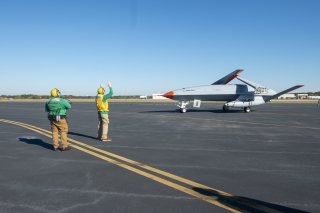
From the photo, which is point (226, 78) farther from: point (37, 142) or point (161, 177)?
point (161, 177)

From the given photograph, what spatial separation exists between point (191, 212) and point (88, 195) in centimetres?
194

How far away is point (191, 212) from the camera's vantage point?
3.97 m

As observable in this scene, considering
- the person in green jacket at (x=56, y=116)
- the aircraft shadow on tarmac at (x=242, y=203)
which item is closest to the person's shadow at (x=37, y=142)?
the person in green jacket at (x=56, y=116)

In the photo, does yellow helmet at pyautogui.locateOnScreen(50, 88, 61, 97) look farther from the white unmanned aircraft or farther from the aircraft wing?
the aircraft wing

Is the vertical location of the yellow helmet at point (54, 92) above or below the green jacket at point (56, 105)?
above

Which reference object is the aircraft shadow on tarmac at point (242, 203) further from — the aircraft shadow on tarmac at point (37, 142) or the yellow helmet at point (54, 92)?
the aircraft shadow on tarmac at point (37, 142)

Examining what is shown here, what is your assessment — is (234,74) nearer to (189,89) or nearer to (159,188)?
(189,89)

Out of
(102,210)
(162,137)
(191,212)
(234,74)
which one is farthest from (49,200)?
(234,74)

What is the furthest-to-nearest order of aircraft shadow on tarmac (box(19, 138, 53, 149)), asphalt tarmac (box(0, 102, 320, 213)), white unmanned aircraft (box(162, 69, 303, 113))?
white unmanned aircraft (box(162, 69, 303, 113))
aircraft shadow on tarmac (box(19, 138, 53, 149))
asphalt tarmac (box(0, 102, 320, 213))

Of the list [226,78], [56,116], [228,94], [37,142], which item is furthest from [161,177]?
[226,78]

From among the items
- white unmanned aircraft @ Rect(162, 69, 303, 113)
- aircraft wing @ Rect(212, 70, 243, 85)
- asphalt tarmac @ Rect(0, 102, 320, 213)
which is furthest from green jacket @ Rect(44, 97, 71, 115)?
aircraft wing @ Rect(212, 70, 243, 85)

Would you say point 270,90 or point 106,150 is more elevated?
point 270,90

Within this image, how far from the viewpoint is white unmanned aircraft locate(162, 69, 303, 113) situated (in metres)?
25.6

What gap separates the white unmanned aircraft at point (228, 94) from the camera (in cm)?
2559
